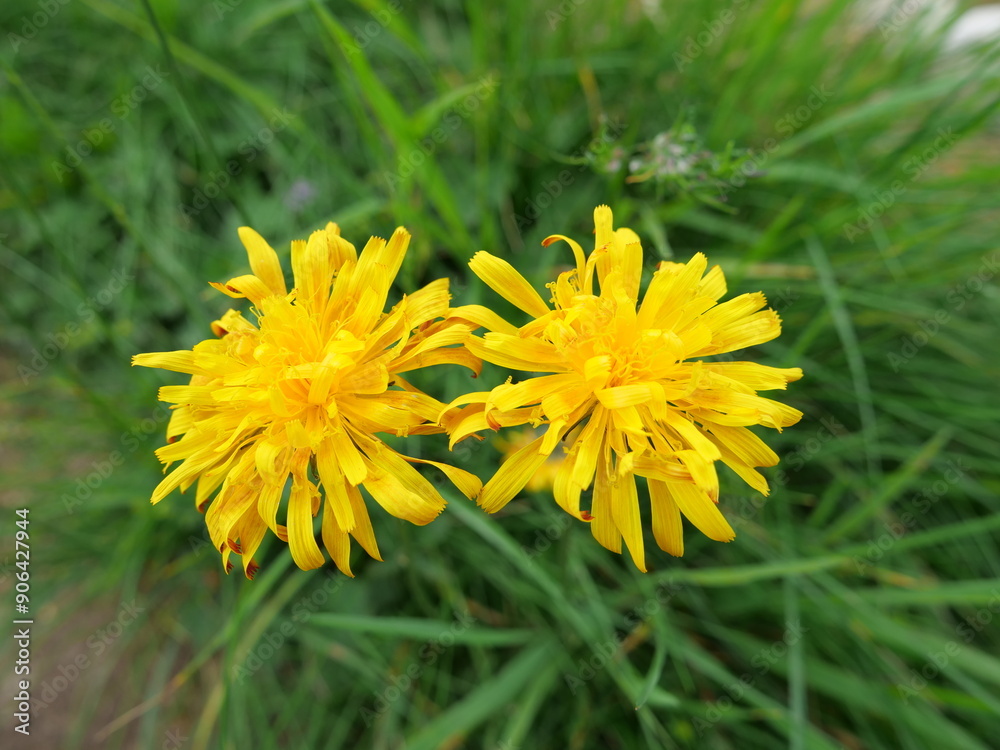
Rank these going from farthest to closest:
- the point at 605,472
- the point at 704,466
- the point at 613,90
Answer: the point at 613,90, the point at 605,472, the point at 704,466

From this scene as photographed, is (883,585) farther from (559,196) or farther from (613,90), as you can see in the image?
(613,90)

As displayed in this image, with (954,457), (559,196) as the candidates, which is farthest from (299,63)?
(954,457)

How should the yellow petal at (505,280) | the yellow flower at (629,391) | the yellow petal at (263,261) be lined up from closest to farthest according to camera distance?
1. the yellow flower at (629,391)
2. the yellow petal at (505,280)
3. the yellow petal at (263,261)

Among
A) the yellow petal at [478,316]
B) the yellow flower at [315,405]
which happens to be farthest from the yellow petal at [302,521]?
the yellow petal at [478,316]

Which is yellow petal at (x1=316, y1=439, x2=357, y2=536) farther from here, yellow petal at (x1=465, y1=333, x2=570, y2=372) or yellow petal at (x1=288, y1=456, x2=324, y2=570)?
yellow petal at (x1=465, y1=333, x2=570, y2=372)

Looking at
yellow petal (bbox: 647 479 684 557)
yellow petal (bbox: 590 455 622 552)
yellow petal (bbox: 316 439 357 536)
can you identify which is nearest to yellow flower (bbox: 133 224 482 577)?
yellow petal (bbox: 316 439 357 536)

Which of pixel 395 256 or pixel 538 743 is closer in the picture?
pixel 395 256

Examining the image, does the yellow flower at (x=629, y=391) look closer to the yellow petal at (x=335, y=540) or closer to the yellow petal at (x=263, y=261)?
the yellow petal at (x=335, y=540)
